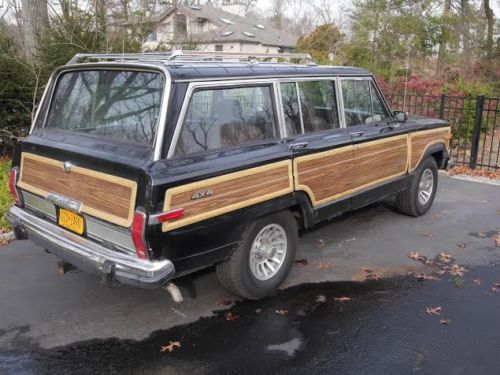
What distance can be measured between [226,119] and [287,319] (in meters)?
1.70

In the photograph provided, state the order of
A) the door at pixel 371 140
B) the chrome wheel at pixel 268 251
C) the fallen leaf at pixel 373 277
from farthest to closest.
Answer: the door at pixel 371 140, the fallen leaf at pixel 373 277, the chrome wheel at pixel 268 251

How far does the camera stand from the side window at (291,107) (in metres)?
4.25

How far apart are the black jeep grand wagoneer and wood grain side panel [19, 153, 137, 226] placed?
0.5 inches

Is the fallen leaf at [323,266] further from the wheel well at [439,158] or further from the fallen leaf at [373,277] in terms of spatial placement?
the wheel well at [439,158]

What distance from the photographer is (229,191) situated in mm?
3539

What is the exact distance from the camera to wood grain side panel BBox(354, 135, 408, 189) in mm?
5012

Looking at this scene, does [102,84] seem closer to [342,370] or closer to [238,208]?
[238,208]

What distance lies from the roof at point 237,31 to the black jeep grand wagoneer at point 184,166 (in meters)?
6.88

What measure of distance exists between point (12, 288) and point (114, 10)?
7097mm

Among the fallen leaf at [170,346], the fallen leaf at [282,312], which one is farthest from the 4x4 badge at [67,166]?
the fallen leaf at [282,312]

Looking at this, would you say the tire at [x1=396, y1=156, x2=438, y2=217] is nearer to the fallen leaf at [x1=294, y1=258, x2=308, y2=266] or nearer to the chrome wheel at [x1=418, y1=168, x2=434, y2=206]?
the chrome wheel at [x1=418, y1=168, x2=434, y2=206]

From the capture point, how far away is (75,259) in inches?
138

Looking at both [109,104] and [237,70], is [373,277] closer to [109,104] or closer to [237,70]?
[237,70]

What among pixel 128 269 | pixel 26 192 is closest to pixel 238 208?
pixel 128 269
